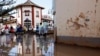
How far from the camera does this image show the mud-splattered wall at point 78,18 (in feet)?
27.0

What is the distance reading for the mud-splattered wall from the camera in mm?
8242

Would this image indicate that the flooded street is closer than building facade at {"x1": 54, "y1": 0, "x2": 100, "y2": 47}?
Yes

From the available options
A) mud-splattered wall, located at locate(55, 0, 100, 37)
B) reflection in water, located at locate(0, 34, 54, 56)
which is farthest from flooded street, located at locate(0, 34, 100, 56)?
mud-splattered wall, located at locate(55, 0, 100, 37)

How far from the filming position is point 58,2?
11.4 metres

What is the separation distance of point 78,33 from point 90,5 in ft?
4.81

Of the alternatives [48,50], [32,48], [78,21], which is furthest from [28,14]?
[48,50]

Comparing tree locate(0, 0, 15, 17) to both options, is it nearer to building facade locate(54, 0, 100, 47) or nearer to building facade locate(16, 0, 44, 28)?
building facade locate(54, 0, 100, 47)

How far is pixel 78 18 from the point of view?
31.2ft

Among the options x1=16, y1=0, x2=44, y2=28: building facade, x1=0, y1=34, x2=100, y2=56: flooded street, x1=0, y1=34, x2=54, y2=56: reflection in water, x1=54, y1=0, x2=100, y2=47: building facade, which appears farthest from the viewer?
x1=16, y1=0, x2=44, y2=28: building facade

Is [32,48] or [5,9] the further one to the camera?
[5,9]

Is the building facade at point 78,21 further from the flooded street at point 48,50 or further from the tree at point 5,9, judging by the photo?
the tree at point 5,9

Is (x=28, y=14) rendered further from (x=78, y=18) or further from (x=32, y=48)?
(x=32, y=48)

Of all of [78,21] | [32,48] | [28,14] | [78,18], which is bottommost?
[32,48]

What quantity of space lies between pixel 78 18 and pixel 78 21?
4.8 inches
